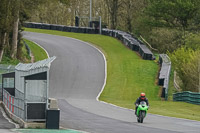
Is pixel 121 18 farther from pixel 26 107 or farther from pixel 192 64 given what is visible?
pixel 26 107

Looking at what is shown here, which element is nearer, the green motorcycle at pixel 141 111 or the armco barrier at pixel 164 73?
the green motorcycle at pixel 141 111

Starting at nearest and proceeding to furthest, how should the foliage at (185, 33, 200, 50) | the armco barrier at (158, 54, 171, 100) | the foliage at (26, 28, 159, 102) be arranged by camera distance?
the armco barrier at (158, 54, 171, 100)
the foliage at (26, 28, 159, 102)
the foliage at (185, 33, 200, 50)

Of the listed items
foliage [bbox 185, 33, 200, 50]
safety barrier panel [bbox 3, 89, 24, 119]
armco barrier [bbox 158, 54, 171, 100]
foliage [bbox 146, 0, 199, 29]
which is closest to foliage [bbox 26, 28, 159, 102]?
armco barrier [bbox 158, 54, 171, 100]

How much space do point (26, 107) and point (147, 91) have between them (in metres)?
22.0

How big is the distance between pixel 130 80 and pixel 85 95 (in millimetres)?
7178

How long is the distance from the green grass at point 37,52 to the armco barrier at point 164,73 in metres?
11.6

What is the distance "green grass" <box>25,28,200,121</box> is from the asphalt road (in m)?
1.04

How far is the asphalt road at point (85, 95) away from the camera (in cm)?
2112

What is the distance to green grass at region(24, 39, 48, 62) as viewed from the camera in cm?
5243

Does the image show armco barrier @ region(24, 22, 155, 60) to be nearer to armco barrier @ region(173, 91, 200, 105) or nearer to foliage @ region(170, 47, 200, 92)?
foliage @ region(170, 47, 200, 92)

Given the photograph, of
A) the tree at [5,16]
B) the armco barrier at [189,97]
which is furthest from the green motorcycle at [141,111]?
the tree at [5,16]

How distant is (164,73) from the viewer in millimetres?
43562

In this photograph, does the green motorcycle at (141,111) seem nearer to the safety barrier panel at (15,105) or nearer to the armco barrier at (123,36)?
the safety barrier panel at (15,105)

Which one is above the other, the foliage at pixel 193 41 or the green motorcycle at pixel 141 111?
the foliage at pixel 193 41
